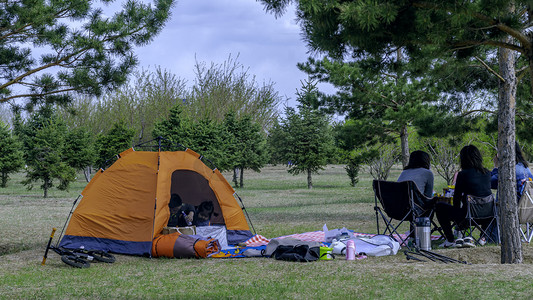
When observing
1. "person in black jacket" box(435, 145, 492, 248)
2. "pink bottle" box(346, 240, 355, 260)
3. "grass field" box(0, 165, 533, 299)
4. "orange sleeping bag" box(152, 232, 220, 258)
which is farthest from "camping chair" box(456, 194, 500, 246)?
"orange sleeping bag" box(152, 232, 220, 258)

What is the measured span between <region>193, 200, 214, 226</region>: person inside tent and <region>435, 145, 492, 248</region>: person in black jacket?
3.46 meters

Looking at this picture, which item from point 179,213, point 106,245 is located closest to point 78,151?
point 179,213

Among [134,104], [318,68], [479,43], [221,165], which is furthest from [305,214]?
[134,104]

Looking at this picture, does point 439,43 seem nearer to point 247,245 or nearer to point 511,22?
point 511,22

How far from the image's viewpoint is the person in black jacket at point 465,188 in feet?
22.6

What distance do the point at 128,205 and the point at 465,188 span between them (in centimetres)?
456

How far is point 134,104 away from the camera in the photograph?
41.5 metres

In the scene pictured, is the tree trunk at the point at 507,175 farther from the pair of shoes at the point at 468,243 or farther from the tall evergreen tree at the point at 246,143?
the tall evergreen tree at the point at 246,143

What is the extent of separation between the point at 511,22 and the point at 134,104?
39.4m

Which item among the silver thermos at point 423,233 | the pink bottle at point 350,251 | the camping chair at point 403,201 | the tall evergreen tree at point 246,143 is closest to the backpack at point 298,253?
the pink bottle at point 350,251

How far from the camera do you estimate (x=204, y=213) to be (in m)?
8.43

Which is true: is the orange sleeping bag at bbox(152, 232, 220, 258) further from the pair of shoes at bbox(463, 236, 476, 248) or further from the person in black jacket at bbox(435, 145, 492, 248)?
the pair of shoes at bbox(463, 236, 476, 248)

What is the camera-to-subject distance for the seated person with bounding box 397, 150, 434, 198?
7.34 meters

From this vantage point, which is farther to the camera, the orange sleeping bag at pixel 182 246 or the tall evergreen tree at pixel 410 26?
the orange sleeping bag at pixel 182 246
